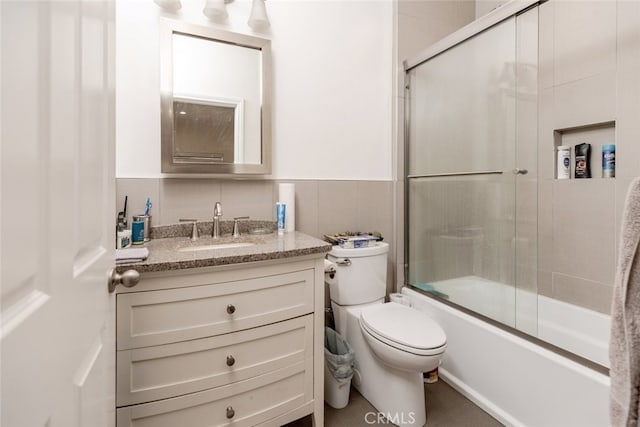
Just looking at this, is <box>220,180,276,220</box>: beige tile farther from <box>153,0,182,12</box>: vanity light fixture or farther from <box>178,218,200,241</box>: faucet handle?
<box>153,0,182,12</box>: vanity light fixture

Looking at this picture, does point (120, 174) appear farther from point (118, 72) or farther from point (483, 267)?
point (483, 267)

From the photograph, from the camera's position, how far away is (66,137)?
1.51ft

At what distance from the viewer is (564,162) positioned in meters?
1.74

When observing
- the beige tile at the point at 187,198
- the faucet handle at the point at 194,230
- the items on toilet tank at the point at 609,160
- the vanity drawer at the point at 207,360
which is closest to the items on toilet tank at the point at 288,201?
the beige tile at the point at 187,198

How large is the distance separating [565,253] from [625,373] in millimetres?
1581

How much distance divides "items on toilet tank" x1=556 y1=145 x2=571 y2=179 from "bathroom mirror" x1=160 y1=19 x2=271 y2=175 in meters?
1.64

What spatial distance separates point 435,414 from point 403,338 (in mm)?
504

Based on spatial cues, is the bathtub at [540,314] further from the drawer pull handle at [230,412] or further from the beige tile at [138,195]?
the beige tile at [138,195]

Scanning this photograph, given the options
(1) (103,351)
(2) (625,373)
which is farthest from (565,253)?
(1) (103,351)

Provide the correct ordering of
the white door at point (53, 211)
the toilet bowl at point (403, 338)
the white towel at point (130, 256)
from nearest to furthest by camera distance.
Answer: the white door at point (53, 211) < the white towel at point (130, 256) < the toilet bowl at point (403, 338)

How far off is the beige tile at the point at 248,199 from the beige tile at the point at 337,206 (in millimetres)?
317

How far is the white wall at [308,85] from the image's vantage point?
147 centimetres

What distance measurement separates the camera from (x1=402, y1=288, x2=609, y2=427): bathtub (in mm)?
1159

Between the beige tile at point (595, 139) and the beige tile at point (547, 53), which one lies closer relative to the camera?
the beige tile at point (595, 139)
